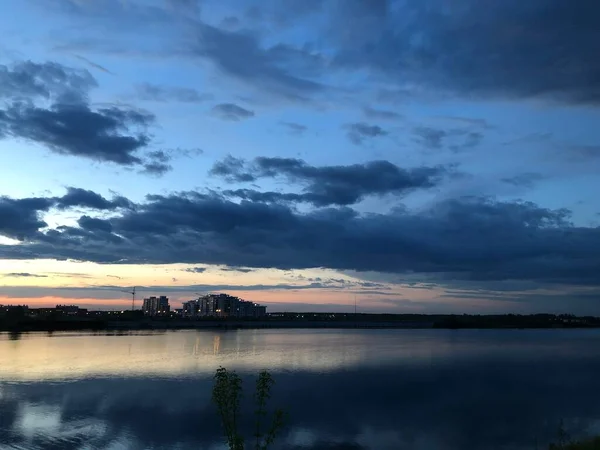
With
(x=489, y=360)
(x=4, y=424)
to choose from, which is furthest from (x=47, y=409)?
(x=489, y=360)

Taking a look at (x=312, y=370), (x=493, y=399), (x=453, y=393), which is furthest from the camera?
(x=312, y=370)

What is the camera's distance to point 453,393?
179 ft

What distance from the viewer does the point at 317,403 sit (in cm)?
4744

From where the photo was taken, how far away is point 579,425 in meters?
39.7

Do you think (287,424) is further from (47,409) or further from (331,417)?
(47,409)

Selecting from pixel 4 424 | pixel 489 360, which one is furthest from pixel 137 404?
pixel 489 360

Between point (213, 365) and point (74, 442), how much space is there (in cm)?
4528

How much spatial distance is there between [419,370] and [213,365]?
28182 mm

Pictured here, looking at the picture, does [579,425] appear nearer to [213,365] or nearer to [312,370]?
[312,370]

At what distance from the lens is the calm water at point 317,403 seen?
113ft

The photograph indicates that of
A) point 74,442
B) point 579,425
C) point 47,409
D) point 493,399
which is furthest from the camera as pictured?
point 493,399

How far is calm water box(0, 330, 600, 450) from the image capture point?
113 feet

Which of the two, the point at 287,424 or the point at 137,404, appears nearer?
the point at 287,424

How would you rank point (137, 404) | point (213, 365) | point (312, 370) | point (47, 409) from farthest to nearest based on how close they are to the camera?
point (213, 365), point (312, 370), point (137, 404), point (47, 409)
